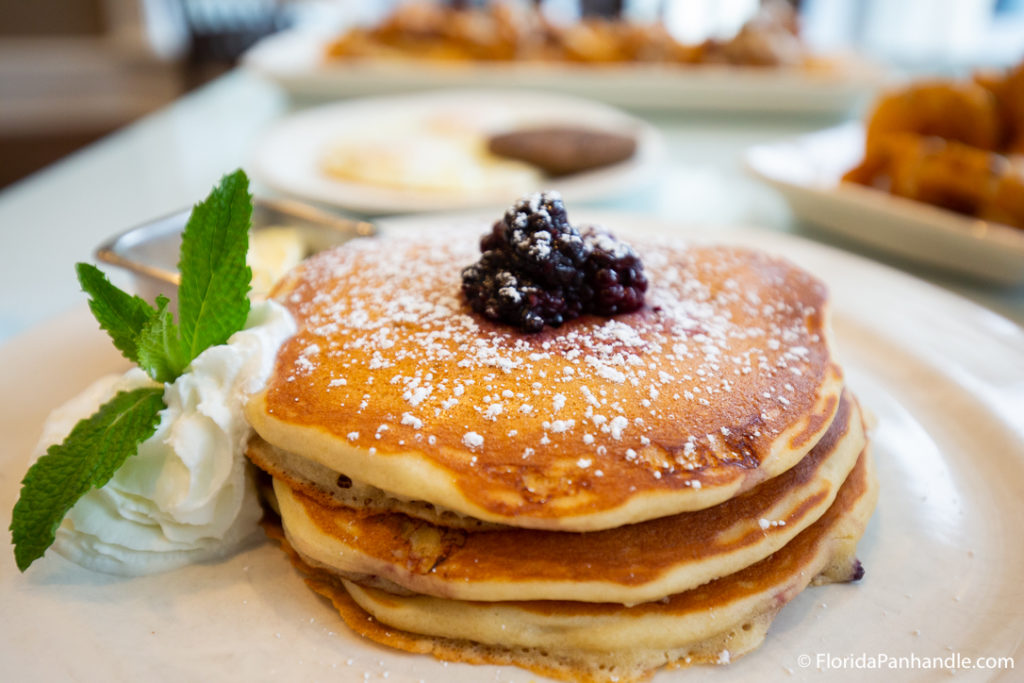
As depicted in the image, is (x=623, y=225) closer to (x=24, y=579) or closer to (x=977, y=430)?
(x=977, y=430)

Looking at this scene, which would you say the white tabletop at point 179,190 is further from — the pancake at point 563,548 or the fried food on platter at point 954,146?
the pancake at point 563,548

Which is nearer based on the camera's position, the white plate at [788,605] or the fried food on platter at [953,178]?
the white plate at [788,605]

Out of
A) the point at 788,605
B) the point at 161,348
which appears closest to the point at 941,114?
the point at 788,605

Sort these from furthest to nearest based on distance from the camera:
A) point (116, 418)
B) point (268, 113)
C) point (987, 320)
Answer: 1. point (268, 113)
2. point (987, 320)
3. point (116, 418)

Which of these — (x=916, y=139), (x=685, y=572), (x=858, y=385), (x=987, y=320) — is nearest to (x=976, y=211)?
(x=916, y=139)

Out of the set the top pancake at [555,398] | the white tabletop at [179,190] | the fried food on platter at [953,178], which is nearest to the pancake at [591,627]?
the top pancake at [555,398]

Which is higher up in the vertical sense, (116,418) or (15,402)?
(116,418)
